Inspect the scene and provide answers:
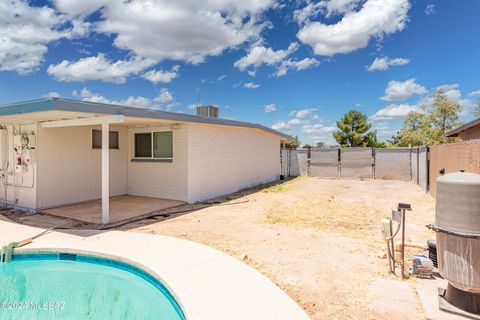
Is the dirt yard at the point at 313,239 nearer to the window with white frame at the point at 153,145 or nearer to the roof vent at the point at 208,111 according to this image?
the window with white frame at the point at 153,145

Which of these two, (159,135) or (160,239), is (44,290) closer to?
(160,239)

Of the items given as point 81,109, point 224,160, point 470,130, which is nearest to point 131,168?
point 224,160

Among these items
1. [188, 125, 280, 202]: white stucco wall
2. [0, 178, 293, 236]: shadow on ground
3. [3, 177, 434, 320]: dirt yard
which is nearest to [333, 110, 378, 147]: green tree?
[188, 125, 280, 202]: white stucco wall

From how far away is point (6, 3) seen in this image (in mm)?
8922

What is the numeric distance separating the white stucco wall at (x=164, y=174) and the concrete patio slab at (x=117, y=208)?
32 centimetres

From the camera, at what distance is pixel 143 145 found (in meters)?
10.1

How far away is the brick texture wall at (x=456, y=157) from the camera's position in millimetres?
6379

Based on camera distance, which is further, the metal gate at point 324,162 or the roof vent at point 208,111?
the metal gate at point 324,162

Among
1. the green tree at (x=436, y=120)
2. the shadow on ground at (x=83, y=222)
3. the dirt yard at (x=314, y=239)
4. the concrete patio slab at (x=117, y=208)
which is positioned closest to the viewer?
the dirt yard at (x=314, y=239)

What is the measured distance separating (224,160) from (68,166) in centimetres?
511

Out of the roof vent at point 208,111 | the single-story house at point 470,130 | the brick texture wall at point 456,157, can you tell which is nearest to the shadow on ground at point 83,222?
the roof vent at point 208,111

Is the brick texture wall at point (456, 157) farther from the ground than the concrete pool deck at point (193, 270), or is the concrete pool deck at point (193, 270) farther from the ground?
the brick texture wall at point (456, 157)

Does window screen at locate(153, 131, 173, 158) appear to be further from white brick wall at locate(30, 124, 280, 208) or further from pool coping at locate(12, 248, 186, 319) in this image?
pool coping at locate(12, 248, 186, 319)

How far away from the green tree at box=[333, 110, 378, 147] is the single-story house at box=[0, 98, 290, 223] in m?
20.6
